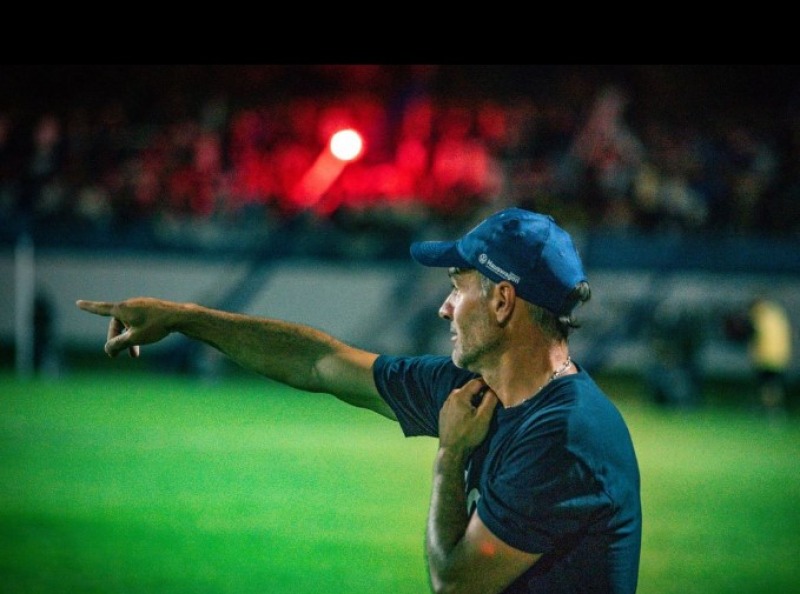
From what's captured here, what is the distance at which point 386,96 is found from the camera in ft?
86.4

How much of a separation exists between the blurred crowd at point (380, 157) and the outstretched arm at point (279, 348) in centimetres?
1706

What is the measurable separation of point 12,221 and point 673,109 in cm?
1342

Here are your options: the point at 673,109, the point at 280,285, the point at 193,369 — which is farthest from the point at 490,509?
the point at 673,109

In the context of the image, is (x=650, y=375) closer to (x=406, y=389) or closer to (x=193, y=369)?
(x=193, y=369)

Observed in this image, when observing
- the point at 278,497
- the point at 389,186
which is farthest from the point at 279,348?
the point at 389,186

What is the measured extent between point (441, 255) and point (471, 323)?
0.21 m

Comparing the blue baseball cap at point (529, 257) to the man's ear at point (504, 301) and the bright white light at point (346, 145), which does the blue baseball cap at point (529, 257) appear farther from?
the bright white light at point (346, 145)

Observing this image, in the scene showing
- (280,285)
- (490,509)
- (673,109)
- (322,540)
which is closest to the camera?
(490,509)

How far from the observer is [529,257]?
10.7 feet

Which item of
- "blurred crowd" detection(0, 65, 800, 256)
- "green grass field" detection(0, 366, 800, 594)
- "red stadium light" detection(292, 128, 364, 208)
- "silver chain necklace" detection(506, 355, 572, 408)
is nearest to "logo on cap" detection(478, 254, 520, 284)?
"silver chain necklace" detection(506, 355, 572, 408)

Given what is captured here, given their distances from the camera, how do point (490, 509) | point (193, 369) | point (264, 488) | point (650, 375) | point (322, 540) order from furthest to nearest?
point (193, 369) < point (650, 375) < point (264, 488) < point (322, 540) < point (490, 509)

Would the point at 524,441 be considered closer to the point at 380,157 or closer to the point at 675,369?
the point at 675,369

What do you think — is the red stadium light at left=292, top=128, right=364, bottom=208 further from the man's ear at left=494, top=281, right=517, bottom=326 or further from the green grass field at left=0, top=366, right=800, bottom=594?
the man's ear at left=494, top=281, right=517, bottom=326

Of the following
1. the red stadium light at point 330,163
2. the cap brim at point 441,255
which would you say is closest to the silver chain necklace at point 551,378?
the cap brim at point 441,255
